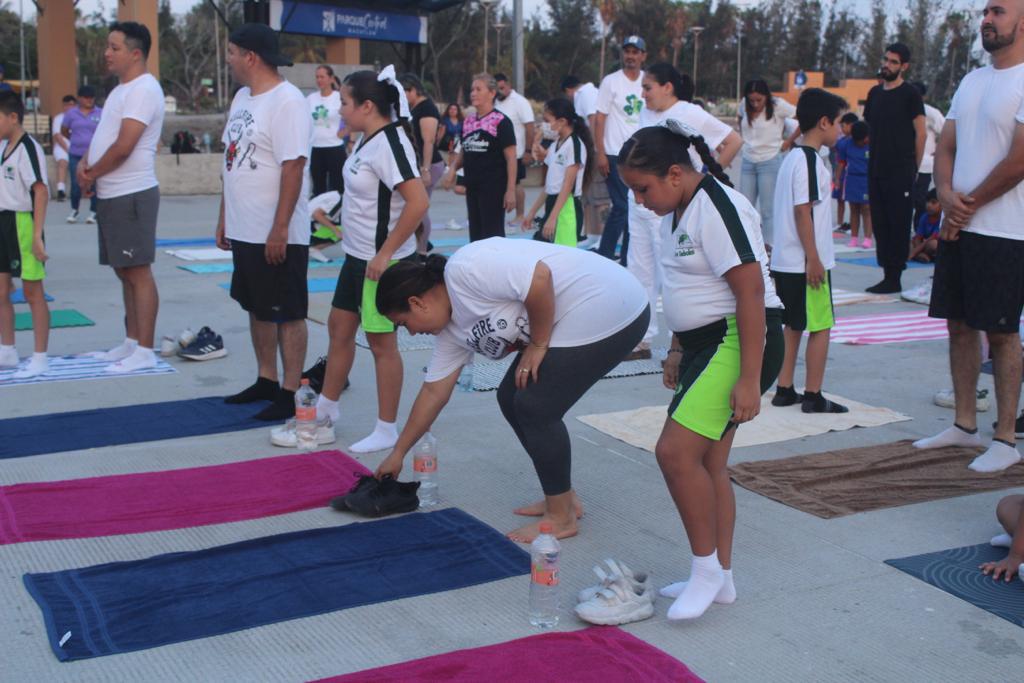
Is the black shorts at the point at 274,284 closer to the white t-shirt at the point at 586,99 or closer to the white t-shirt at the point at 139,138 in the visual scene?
the white t-shirt at the point at 139,138

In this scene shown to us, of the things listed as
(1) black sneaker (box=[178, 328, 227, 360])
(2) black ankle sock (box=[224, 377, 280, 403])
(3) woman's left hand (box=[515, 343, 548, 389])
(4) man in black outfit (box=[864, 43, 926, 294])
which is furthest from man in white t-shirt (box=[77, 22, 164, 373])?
(4) man in black outfit (box=[864, 43, 926, 294])

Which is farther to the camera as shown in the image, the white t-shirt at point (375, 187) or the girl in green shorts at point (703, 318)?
the white t-shirt at point (375, 187)

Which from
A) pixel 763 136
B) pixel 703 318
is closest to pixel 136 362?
pixel 703 318

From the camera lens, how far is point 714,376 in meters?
3.57

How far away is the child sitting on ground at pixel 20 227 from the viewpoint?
707cm

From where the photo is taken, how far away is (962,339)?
18.4 feet

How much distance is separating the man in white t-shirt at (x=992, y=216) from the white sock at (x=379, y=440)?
2.68 m

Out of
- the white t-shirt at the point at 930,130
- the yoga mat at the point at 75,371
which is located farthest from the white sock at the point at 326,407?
the white t-shirt at the point at 930,130

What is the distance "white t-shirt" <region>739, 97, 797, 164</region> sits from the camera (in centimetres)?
1059

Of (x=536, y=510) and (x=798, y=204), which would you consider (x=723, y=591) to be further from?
(x=798, y=204)

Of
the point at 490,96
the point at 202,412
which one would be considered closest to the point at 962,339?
the point at 202,412

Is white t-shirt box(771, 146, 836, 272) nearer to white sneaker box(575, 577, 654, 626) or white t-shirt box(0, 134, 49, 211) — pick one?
white sneaker box(575, 577, 654, 626)

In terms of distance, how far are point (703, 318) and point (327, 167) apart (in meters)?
9.58

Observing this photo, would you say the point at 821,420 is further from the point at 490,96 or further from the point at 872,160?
the point at 872,160
